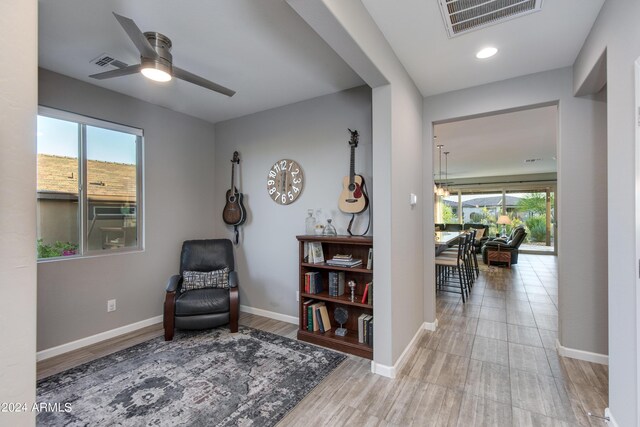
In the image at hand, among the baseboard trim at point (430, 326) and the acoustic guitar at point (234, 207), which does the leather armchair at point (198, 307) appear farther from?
the baseboard trim at point (430, 326)

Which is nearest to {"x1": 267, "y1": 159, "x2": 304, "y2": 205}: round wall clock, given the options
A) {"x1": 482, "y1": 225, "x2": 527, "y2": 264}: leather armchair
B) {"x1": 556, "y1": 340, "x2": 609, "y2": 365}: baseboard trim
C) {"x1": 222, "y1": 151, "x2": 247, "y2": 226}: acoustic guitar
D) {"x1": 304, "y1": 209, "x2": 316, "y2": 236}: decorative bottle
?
{"x1": 304, "y1": 209, "x2": 316, "y2": 236}: decorative bottle

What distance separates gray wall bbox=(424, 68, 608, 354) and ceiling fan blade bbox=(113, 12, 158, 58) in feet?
10.2

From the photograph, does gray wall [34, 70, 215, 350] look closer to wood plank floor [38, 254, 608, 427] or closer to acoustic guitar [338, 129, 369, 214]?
wood plank floor [38, 254, 608, 427]

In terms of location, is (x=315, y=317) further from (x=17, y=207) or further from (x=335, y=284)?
(x=17, y=207)

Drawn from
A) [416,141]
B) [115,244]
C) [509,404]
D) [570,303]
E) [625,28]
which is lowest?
[509,404]

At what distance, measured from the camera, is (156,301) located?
3543 millimetres

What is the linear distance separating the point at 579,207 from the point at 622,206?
112cm

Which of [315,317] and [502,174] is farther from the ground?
[502,174]

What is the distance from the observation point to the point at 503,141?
216 inches

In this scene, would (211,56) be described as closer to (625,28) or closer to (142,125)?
(142,125)

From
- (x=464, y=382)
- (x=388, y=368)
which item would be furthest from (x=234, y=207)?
(x=464, y=382)

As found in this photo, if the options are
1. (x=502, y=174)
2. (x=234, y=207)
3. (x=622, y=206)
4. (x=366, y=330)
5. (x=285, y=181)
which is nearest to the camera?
(x=622, y=206)

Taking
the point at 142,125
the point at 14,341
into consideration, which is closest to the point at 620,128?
the point at 14,341

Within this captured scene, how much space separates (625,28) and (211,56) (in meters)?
2.74
